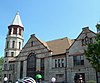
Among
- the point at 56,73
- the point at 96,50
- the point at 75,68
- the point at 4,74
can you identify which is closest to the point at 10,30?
the point at 4,74

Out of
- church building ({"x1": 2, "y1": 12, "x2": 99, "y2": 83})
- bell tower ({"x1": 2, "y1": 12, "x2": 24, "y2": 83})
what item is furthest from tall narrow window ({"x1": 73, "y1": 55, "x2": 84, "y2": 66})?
bell tower ({"x1": 2, "y1": 12, "x2": 24, "y2": 83})

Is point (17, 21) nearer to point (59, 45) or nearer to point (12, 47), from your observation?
point (12, 47)

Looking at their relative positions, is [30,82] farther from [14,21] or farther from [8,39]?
[14,21]

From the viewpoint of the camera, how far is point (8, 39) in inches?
2137

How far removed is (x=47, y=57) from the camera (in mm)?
41594

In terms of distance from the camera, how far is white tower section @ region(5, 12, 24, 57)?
175ft

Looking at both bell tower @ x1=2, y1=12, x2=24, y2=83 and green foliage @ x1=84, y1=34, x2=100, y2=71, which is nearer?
green foliage @ x1=84, y1=34, x2=100, y2=71

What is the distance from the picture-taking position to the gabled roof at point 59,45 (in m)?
41.2

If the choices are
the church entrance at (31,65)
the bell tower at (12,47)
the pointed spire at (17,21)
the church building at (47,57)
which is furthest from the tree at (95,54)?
the pointed spire at (17,21)

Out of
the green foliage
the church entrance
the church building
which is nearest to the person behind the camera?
the green foliage

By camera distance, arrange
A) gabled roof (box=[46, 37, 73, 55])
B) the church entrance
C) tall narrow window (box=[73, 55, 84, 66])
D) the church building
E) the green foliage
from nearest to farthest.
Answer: the green foliage, tall narrow window (box=[73, 55, 84, 66]), the church building, gabled roof (box=[46, 37, 73, 55]), the church entrance

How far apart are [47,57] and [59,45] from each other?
4.72 meters

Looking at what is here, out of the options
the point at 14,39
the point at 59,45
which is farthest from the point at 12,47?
the point at 59,45

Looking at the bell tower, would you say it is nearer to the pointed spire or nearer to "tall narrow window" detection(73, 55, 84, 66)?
the pointed spire
